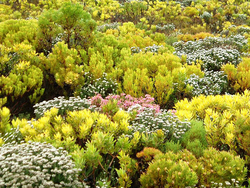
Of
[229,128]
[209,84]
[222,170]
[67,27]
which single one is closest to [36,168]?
[222,170]

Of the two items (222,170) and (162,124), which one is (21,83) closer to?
(162,124)

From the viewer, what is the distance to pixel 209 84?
588 centimetres

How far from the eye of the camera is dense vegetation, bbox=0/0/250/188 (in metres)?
2.25

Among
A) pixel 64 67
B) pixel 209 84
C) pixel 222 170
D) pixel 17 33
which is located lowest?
pixel 209 84

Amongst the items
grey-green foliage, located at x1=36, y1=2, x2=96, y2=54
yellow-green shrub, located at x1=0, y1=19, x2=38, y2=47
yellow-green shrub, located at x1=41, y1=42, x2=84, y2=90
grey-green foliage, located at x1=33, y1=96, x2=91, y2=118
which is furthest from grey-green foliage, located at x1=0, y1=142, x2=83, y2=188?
grey-green foliage, located at x1=36, y1=2, x2=96, y2=54

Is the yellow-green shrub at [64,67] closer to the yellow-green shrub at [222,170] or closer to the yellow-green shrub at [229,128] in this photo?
the yellow-green shrub at [229,128]

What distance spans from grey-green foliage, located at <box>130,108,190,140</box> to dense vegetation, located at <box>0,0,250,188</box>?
0.02 m

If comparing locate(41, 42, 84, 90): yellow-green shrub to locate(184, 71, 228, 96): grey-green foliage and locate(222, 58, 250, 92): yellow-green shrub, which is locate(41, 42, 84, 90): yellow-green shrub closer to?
locate(184, 71, 228, 96): grey-green foliage

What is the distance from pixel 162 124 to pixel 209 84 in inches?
125

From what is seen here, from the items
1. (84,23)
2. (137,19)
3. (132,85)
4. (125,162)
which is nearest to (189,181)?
(125,162)

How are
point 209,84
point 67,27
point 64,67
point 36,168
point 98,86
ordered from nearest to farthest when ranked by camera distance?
1. point 36,168
2. point 98,86
3. point 64,67
4. point 209,84
5. point 67,27

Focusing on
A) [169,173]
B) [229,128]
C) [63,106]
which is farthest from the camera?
[63,106]

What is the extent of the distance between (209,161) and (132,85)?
2.85 metres

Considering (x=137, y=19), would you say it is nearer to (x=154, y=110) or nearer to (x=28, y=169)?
(x=154, y=110)
